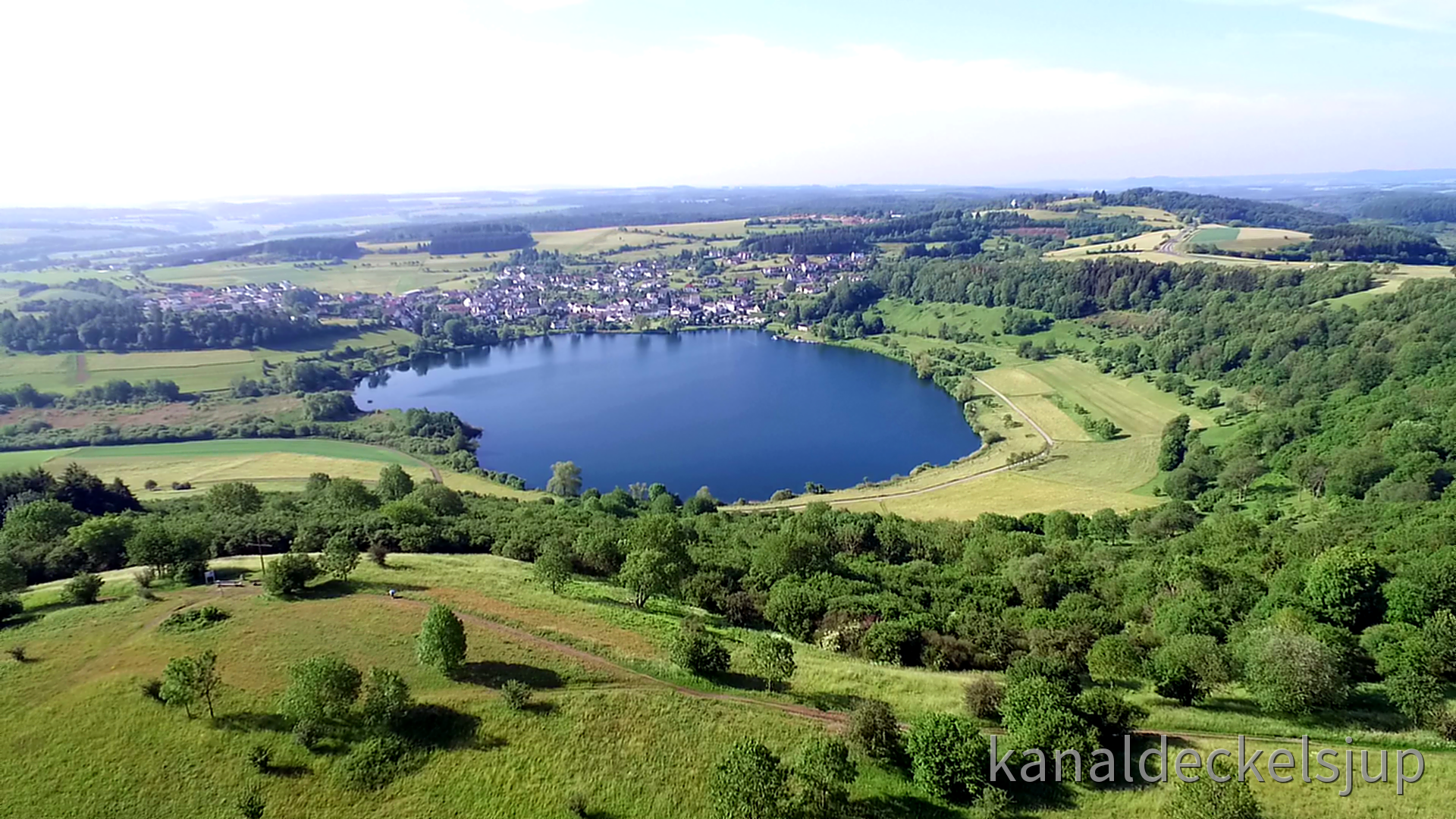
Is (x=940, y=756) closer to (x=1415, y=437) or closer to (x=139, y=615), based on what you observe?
(x=139, y=615)

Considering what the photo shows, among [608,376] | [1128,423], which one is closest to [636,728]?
[1128,423]

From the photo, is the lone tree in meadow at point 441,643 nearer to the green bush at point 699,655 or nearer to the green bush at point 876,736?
the green bush at point 699,655

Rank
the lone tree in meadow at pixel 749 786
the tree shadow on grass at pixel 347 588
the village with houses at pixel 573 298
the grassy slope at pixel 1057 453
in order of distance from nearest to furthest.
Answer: the lone tree in meadow at pixel 749 786 → the tree shadow on grass at pixel 347 588 → the grassy slope at pixel 1057 453 → the village with houses at pixel 573 298

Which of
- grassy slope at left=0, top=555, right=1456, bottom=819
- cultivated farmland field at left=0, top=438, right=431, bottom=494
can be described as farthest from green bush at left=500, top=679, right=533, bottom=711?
cultivated farmland field at left=0, top=438, right=431, bottom=494

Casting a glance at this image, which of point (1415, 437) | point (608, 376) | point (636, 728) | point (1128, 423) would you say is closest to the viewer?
point (636, 728)

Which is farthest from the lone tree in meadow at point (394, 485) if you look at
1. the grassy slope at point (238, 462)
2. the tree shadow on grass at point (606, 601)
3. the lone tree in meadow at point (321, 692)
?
the lone tree in meadow at point (321, 692)

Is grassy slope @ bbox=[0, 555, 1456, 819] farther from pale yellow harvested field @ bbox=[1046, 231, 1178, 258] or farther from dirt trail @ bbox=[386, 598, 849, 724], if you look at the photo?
pale yellow harvested field @ bbox=[1046, 231, 1178, 258]
